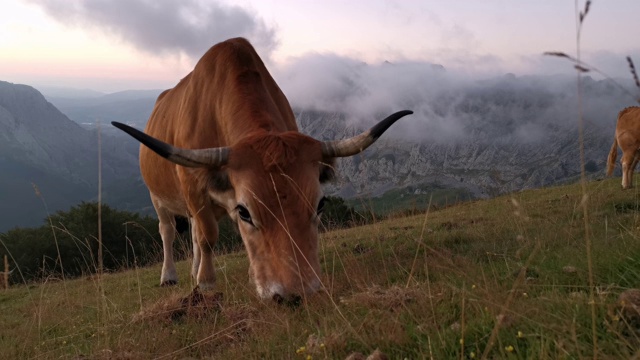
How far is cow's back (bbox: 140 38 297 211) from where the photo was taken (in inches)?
249

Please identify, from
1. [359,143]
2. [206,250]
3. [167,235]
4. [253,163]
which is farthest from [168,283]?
[359,143]

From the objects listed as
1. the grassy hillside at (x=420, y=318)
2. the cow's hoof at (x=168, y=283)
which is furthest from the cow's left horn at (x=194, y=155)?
the cow's hoof at (x=168, y=283)

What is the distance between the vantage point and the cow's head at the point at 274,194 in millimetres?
4461

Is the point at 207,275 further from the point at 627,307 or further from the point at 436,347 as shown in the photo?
the point at 627,307

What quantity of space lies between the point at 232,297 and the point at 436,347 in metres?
3.65

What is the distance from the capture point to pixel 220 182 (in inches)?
212

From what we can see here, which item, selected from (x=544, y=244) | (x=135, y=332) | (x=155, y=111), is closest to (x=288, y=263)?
(x=135, y=332)

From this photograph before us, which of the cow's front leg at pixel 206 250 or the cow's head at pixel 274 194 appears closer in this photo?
the cow's head at pixel 274 194

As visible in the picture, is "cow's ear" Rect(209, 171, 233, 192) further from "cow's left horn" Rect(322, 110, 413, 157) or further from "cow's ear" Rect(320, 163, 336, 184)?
"cow's left horn" Rect(322, 110, 413, 157)

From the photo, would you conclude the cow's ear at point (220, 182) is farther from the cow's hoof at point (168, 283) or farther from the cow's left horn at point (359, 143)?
the cow's hoof at point (168, 283)

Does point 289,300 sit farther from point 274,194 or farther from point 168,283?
point 168,283

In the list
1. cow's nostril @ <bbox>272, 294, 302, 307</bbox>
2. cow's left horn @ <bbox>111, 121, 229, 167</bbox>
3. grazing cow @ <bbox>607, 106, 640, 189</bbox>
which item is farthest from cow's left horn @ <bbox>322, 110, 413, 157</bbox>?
grazing cow @ <bbox>607, 106, 640, 189</bbox>

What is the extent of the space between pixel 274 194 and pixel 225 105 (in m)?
2.35

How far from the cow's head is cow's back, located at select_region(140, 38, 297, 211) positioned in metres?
0.81
